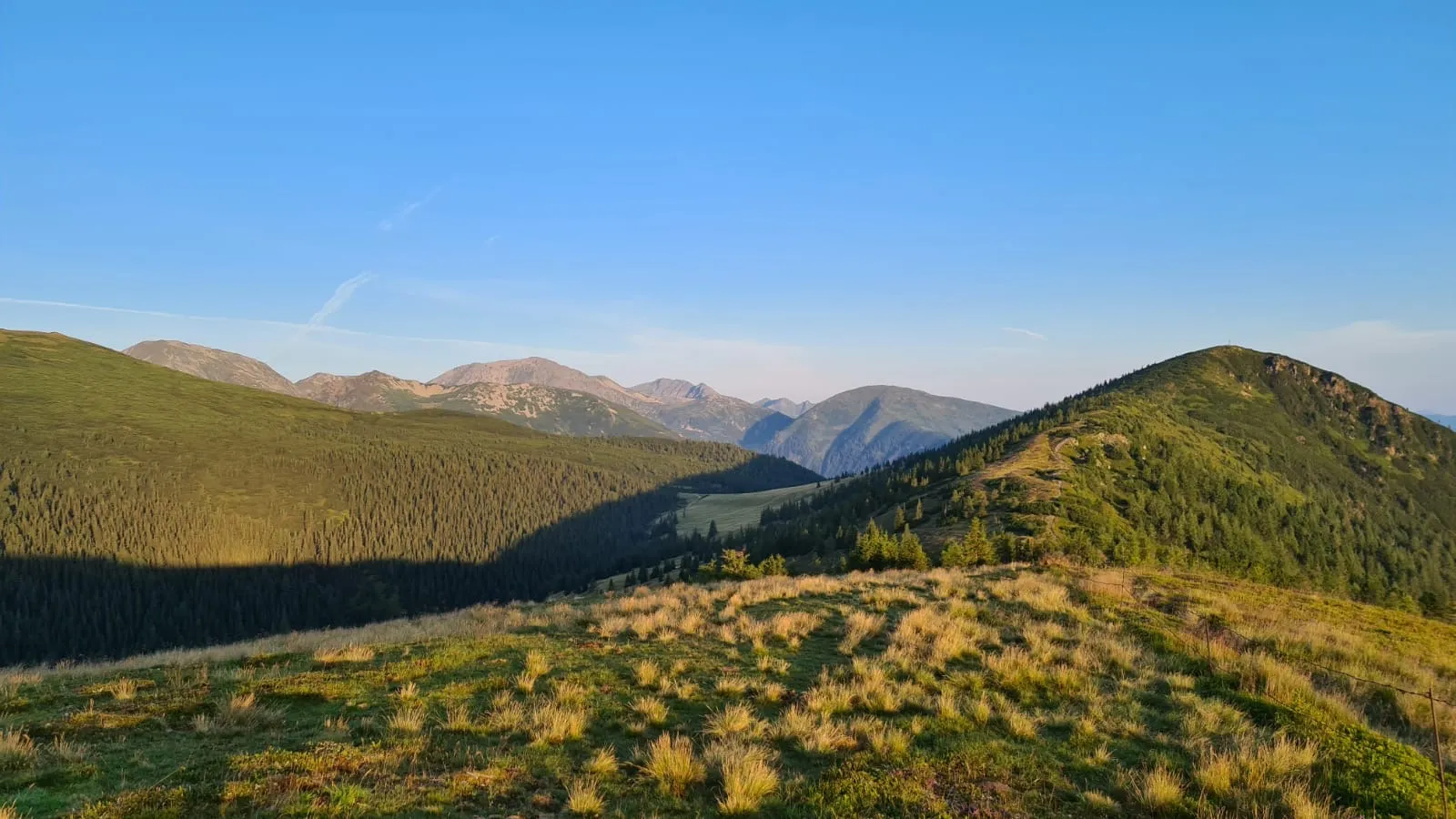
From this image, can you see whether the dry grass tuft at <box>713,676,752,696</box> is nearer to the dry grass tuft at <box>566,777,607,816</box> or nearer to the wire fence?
the dry grass tuft at <box>566,777,607,816</box>

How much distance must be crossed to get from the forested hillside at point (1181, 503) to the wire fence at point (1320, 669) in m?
26.2

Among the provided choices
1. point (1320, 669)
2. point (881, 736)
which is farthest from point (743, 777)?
point (1320, 669)

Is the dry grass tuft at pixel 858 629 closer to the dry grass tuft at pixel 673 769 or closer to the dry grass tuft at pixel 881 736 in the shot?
the dry grass tuft at pixel 881 736

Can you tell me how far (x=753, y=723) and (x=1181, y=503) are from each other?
13090 cm

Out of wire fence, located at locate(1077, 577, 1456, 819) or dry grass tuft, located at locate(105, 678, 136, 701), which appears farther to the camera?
dry grass tuft, located at locate(105, 678, 136, 701)

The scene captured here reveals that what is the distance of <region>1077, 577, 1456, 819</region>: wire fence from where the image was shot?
30.8ft

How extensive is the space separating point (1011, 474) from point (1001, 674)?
93.5 metres

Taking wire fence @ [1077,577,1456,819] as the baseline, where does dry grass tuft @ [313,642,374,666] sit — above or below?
below

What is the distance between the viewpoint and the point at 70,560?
584 ft

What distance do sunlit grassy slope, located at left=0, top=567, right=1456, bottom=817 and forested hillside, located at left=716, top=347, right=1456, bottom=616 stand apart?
30.8 m

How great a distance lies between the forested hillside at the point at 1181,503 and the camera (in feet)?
241

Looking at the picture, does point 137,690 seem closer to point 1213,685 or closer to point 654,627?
point 654,627

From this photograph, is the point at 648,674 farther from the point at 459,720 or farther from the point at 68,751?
the point at 68,751

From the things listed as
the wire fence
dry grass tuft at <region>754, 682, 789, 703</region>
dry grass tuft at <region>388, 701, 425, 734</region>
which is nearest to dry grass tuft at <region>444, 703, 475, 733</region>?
dry grass tuft at <region>388, 701, 425, 734</region>
